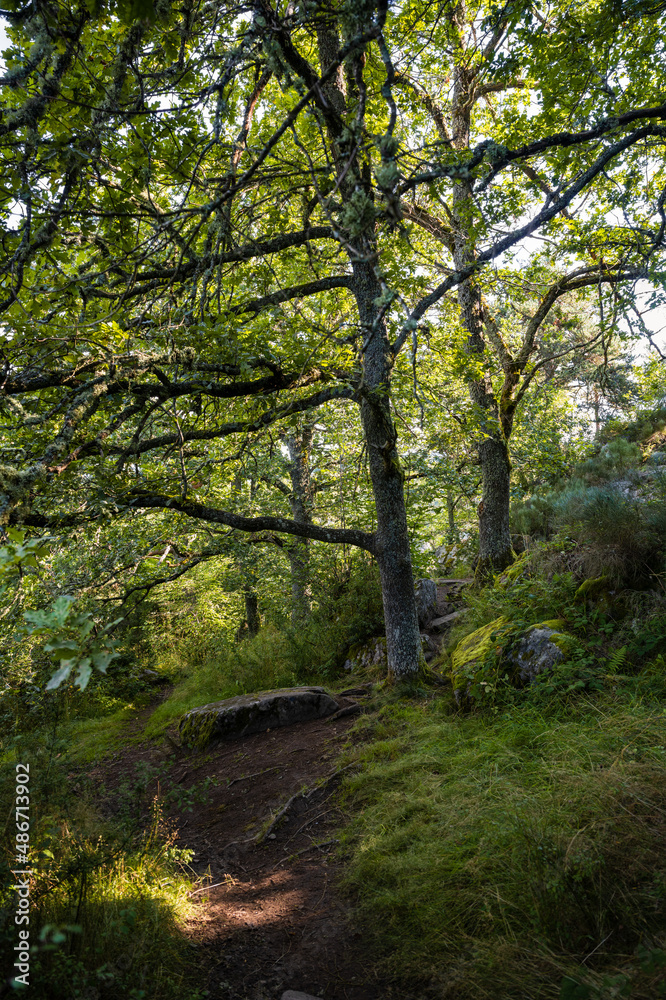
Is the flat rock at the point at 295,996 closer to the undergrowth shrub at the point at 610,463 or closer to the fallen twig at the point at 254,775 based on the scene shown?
the fallen twig at the point at 254,775

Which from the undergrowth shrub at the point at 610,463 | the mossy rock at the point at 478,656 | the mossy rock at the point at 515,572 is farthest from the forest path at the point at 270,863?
the undergrowth shrub at the point at 610,463

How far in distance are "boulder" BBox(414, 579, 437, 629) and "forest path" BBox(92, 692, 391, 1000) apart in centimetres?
223

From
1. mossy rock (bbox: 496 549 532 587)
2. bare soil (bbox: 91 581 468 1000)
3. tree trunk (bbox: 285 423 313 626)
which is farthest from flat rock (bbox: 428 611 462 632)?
tree trunk (bbox: 285 423 313 626)

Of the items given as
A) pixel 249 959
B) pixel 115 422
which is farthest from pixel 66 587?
pixel 249 959

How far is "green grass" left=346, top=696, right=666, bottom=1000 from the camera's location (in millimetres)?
2285

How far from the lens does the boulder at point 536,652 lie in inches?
187

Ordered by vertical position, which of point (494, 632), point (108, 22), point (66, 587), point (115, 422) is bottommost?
point (494, 632)

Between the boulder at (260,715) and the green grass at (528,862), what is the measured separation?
301 cm

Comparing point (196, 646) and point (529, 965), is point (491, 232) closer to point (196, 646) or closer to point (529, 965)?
point (529, 965)

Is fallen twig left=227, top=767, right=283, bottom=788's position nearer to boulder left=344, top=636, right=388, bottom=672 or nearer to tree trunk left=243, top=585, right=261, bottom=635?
boulder left=344, top=636, right=388, bottom=672

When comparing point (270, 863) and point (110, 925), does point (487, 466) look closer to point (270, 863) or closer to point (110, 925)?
point (270, 863)

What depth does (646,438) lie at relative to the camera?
12.0 m

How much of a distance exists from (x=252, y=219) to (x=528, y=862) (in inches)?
160

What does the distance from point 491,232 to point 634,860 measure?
436 centimetres
